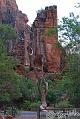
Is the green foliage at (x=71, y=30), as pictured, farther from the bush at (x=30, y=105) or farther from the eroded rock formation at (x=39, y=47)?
the eroded rock formation at (x=39, y=47)

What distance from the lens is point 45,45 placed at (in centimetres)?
6391

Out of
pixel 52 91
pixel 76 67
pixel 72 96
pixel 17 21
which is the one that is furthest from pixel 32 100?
pixel 17 21

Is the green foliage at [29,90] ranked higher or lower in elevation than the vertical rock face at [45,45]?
lower

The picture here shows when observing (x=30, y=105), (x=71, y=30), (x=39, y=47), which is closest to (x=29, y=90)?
(x=30, y=105)

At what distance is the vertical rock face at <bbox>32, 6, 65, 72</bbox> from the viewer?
61.5 metres

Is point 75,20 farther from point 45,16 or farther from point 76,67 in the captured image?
point 45,16

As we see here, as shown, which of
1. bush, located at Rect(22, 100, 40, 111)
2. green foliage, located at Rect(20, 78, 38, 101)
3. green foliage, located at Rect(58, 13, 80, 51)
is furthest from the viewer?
green foliage, located at Rect(20, 78, 38, 101)

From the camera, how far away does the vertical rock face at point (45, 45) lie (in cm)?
6150

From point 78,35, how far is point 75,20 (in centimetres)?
112

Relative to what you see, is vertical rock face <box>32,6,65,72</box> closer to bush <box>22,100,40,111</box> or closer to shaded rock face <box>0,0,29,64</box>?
shaded rock face <box>0,0,29,64</box>

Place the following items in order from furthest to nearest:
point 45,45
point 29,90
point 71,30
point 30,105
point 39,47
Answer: point 39,47
point 45,45
point 29,90
point 30,105
point 71,30

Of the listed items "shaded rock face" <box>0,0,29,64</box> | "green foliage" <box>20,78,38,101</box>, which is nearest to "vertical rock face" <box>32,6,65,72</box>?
"shaded rock face" <box>0,0,29,64</box>

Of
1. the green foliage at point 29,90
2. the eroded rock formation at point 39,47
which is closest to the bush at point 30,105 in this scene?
the green foliage at point 29,90

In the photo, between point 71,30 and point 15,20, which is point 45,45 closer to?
point 15,20
